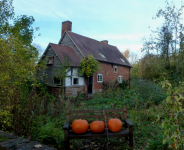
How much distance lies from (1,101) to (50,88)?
36.8ft

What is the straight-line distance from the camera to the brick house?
14375 millimetres

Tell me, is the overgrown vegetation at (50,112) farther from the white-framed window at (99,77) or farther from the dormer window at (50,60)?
the white-framed window at (99,77)

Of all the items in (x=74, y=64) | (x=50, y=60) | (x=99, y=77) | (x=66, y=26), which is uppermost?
(x=66, y=26)

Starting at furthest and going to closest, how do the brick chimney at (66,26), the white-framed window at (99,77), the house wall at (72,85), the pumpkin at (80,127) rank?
the brick chimney at (66,26), the white-framed window at (99,77), the house wall at (72,85), the pumpkin at (80,127)

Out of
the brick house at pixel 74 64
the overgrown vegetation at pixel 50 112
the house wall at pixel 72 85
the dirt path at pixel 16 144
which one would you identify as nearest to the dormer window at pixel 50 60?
the brick house at pixel 74 64

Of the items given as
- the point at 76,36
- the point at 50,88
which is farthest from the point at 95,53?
the point at 50,88

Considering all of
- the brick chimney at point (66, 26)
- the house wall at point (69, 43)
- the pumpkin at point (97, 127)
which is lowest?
the pumpkin at point (97, 127)

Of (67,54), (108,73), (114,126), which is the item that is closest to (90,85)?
(108,73)

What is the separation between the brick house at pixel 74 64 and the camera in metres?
14.4

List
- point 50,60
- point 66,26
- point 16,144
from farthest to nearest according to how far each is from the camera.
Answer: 1. point 66,26
2. point 50,60
3. point 16,144

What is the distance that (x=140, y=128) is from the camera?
5273 mm

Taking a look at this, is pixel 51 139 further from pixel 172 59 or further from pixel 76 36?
pixel 76 36

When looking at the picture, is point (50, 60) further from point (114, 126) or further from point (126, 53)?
point (126, 53)

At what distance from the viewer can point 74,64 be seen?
566 inches
